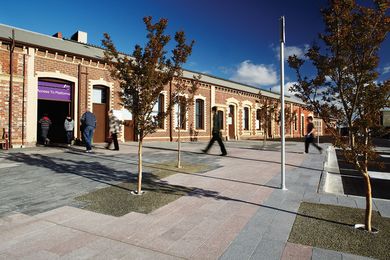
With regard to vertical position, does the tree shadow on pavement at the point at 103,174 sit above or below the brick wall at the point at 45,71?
below

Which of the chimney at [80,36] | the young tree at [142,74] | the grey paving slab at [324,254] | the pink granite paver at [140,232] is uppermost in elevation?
the chimney at [80,36]

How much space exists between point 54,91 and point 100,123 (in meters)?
3.16

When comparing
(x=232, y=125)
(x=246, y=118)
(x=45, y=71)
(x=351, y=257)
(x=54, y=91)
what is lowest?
(x=351, y=257)

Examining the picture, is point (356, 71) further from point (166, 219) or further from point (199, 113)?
point (199, 113)

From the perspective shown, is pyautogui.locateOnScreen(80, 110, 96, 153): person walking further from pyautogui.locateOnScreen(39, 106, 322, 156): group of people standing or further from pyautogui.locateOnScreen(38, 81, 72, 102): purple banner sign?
pyautogui.locateOnScreen(38, 81, 72, 102): purple banner sign

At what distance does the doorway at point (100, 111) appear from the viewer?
16375mm

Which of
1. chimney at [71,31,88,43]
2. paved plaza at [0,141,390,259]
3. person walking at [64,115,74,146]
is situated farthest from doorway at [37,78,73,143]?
paved plaza at [0,141,390,259]

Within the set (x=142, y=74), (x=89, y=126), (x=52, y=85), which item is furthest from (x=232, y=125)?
(x=142, y=74)

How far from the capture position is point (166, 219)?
4.41 metres

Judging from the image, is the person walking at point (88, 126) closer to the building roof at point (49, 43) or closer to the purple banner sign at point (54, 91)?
the purple banner sign at point (54, 91)

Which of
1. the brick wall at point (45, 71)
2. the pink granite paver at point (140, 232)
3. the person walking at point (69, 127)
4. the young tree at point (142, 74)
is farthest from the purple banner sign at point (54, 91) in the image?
the pink granite paver at point (140, 232)

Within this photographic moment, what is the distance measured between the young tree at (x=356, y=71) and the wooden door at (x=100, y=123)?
14.2m

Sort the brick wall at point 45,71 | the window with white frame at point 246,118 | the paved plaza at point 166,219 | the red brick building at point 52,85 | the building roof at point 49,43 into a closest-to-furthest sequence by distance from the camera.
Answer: the paved plaza at point 166,219, the brick wall at point 45,71, the red brick building at point 52,85, the building roof at point 49,43, the window with white frame at point 246,118

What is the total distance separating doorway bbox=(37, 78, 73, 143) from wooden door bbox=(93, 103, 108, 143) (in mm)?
1569
